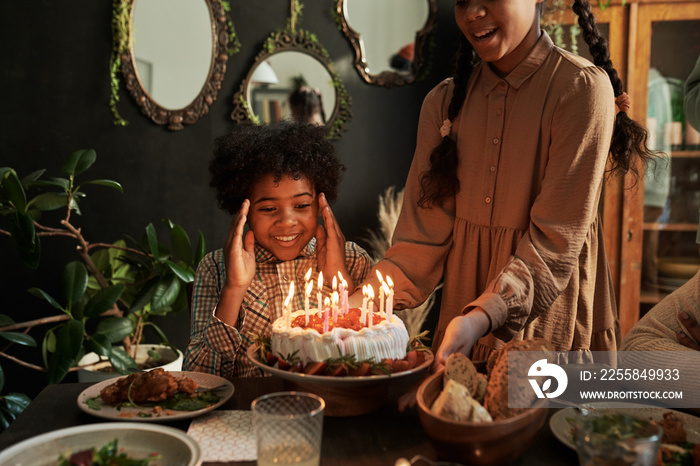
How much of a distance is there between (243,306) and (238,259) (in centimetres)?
17

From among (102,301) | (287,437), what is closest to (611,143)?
(287,437)

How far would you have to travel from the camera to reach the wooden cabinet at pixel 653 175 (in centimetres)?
362

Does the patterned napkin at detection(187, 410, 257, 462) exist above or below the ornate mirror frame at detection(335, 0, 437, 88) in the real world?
below

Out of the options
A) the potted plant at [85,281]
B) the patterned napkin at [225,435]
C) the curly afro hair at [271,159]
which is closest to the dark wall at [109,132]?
the potted plant at [85,281]

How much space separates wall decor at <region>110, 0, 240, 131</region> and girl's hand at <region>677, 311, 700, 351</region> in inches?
113

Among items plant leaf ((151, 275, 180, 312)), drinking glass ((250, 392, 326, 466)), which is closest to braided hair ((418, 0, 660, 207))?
drinking glass ((250, 392, 326, 466))

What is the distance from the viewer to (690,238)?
147 inches

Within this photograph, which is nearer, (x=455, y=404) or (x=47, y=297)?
(x=455, y=404)

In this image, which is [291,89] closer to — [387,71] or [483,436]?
[387,71]

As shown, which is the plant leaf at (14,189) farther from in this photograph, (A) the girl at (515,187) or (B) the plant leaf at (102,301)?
(A) the girl at (515,187)

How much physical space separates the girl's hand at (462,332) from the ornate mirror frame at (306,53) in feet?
8.30

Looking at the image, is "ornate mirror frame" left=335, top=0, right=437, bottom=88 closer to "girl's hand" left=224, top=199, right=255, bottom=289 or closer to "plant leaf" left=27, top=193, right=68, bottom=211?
"plant leaf" left=27, top=193, right=68, bottom=211

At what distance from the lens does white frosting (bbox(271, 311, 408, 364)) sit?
118cm

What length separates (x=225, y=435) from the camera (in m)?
1.10
